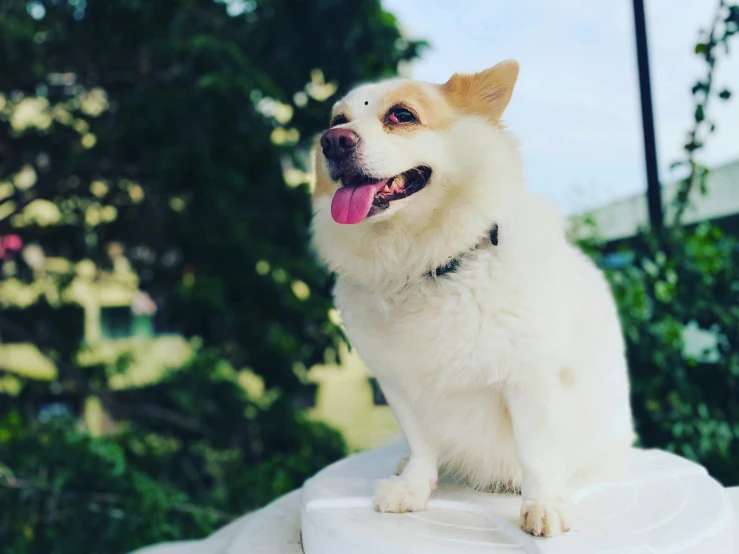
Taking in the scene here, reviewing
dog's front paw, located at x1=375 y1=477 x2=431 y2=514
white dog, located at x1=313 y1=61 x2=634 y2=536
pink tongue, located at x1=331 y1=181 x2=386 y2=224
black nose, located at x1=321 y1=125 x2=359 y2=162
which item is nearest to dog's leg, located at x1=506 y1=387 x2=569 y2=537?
white dog, located at x1=313 y1=61 x2=634 y2=536

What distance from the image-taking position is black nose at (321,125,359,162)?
3.99 feet

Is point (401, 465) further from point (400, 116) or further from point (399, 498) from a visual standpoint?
point (400, 116)

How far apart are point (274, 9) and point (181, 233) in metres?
1.19

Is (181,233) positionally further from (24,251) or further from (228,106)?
(24,251)

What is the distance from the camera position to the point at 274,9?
2.86 m

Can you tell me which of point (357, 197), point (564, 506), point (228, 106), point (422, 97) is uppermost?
point (228, 106)

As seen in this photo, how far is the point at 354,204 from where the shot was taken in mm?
1232

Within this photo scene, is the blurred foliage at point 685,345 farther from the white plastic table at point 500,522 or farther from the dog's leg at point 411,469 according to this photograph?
the dog's leg at point 411,469

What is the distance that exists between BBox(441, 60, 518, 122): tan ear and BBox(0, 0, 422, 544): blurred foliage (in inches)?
59.2

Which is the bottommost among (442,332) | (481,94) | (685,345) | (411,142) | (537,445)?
(685,345)

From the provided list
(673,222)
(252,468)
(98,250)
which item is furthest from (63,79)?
(673,222)

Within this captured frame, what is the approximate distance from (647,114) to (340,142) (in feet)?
6.55

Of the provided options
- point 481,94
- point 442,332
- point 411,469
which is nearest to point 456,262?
point 442,332

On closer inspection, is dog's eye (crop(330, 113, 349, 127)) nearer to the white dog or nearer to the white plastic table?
the white dog
